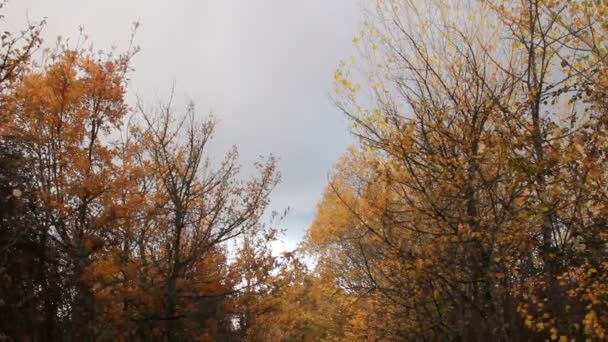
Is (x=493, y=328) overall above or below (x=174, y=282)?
below

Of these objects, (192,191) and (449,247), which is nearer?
(449,247)

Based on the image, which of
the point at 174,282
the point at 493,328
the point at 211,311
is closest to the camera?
the point at 493,328

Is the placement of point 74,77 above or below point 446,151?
above

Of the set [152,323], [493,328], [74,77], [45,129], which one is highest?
[74,77]

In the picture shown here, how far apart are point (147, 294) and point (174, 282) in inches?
33.6

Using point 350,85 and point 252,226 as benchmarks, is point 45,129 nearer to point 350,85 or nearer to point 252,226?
point 252,226

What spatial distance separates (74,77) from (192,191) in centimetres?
402

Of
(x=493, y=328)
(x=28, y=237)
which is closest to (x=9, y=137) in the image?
(x=28, y=237)

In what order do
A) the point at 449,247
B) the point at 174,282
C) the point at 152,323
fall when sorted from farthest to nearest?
the point at 152,323 → the point at 174,282 → the point at 449,247

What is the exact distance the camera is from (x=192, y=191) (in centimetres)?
1462

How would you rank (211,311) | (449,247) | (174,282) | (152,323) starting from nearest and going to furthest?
(449,247), (174,282), (152,323), (211,311)

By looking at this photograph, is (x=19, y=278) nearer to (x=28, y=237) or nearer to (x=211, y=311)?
(x=28, y=237)

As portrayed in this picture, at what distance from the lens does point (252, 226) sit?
1446 cm

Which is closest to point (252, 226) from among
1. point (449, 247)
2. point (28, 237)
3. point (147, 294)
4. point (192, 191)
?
point (192, 191)
